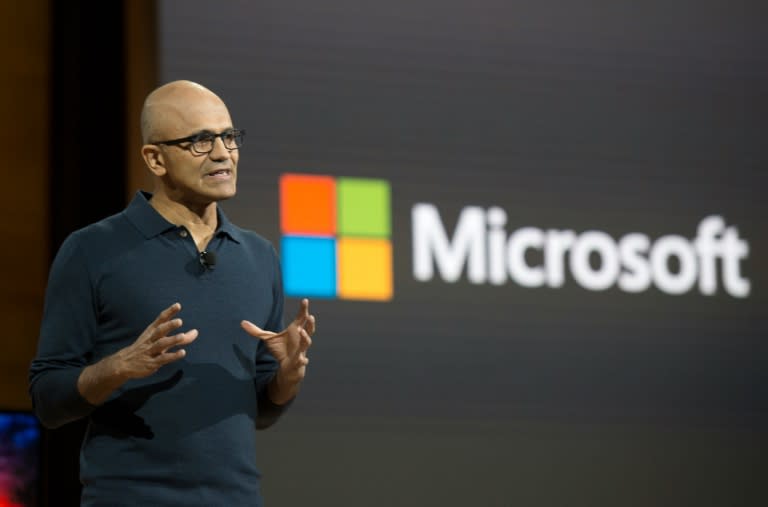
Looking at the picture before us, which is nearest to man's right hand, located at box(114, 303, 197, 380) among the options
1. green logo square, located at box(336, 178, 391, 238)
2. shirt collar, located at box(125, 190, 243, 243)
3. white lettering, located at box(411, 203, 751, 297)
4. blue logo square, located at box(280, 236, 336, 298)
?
shirt collar, located at box(125, 190, 243, 243)

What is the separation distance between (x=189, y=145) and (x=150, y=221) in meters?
0.14

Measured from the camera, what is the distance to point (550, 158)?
3812 millimetres

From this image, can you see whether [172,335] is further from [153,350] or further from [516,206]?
[516,206]

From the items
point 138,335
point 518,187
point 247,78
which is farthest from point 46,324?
point 518,187

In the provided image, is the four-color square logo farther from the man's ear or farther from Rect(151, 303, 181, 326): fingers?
Rect(151, 303, 181, 326): fingers

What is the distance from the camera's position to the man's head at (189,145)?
1.88 meters

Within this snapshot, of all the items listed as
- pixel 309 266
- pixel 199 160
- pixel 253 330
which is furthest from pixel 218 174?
pixel 309 266

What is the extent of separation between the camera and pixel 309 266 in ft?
11.2

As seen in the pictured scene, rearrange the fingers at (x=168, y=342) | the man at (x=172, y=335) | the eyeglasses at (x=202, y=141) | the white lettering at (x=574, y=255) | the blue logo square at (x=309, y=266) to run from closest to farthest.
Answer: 1. the fingers at (x=168, y=342)
2. the man at (x=172, y=335)
3. the eyeglasses at (x=202, y=141)
4. the blue logo square at (x=309, y=266)
5. the white lettering at (x=574, y=255)

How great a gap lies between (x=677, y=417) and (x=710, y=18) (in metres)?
1.36

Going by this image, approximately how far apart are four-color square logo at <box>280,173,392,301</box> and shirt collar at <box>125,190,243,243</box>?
4.64 feet

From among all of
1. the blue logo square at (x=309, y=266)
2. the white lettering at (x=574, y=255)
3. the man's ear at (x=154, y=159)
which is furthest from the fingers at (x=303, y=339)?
the white lettering at (x=574, y=255)

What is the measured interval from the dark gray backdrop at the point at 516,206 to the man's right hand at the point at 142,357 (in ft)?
5.54

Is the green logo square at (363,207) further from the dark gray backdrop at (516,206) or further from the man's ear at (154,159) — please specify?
the man's ear at (154,159)
